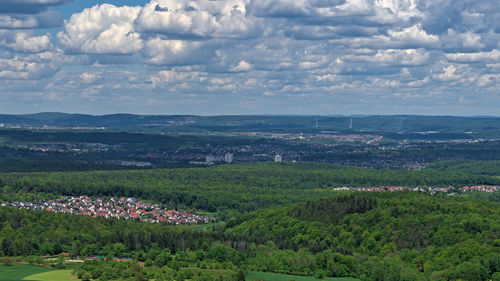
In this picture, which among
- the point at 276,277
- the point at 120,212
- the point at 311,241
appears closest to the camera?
the point at 276,277

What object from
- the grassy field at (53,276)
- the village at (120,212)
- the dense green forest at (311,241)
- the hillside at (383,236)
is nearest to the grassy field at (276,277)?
the dense green forest at (311,241)

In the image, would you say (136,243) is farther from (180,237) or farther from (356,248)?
(356,248)

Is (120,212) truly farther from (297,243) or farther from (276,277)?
(276,277)

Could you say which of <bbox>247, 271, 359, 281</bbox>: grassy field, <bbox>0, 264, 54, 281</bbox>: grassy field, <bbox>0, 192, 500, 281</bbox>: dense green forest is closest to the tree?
<bbox>0, 192, 500, 281</bbox>: dense green forest

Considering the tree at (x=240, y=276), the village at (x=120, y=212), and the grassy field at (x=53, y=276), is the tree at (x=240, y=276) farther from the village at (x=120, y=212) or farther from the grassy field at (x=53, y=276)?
the village at (x=120, y=212)

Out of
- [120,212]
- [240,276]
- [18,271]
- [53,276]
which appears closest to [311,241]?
[240,276]

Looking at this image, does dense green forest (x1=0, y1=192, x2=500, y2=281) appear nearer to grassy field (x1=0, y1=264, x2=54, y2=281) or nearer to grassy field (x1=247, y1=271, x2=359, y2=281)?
grassy field (x1=247, y1=271, x2=359, y2=281)

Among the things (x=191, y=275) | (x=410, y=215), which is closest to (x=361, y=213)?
(x=410, y=215)
